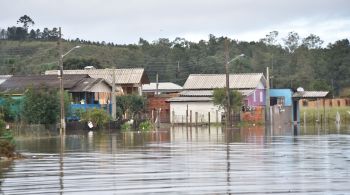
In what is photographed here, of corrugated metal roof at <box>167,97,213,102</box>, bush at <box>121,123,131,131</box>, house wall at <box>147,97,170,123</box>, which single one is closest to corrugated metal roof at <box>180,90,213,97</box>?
corrugated metal roof at <box>167,97,213,102</box>

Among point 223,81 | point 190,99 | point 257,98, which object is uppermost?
point 223,81

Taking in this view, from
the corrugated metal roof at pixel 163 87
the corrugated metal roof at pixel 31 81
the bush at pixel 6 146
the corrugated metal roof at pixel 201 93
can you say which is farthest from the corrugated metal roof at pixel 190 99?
the bush at pixel 6 146

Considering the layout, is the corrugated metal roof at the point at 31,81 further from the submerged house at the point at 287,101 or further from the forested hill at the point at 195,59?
the forested hill at the point at 195,59

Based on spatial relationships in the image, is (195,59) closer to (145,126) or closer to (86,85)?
(86,85)

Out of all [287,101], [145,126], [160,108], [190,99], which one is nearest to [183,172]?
[145,126]

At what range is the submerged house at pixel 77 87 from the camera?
82375mm

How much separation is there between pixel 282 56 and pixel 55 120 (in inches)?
3882

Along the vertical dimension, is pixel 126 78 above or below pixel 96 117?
above

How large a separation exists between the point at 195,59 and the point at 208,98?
4969 centimetres

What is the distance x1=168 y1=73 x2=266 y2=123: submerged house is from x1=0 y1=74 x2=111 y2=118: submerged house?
877 centimetres

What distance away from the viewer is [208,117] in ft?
296

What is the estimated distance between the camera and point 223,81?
328ft

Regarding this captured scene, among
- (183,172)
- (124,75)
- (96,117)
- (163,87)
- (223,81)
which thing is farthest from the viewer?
(163,87)

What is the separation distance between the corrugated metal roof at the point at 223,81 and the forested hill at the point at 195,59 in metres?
24.8
